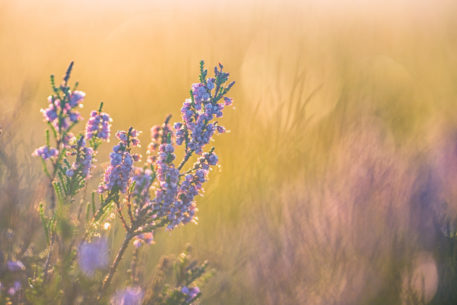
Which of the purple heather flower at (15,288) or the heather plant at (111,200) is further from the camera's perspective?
the purple heather flower at (15,288)

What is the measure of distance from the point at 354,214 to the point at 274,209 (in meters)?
0.44

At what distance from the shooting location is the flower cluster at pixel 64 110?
5.49 feet

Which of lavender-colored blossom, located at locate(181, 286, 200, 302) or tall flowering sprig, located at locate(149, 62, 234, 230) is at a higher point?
tall flowering sprig, located at locate(149, 62, 234, 230)

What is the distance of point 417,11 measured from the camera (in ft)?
20.9

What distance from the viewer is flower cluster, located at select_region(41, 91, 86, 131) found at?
1673 millimetres

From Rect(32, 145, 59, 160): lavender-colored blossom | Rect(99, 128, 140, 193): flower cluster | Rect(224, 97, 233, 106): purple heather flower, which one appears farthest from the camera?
Rect(224, 97, 233, 106): purple heather flower

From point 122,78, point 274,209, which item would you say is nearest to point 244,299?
point 274,209

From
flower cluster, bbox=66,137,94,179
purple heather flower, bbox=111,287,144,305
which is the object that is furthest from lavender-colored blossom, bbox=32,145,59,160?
purple heather flower, bbox=111,287,144,305

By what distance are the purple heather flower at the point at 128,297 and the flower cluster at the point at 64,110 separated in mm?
721

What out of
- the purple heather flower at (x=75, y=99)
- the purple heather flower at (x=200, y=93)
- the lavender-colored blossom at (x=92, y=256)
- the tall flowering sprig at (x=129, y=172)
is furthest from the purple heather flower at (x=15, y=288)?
the purple heather flower at (x=200, y=93)

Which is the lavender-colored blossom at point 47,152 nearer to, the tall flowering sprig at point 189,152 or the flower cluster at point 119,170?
the flower cluster at point 119,170

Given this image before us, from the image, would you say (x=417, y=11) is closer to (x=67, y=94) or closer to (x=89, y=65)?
(x=89, y=65)

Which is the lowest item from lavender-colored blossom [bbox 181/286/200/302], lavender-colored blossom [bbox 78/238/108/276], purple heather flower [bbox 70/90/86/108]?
lavender-colored blossom [bbox 181/286/200/302]

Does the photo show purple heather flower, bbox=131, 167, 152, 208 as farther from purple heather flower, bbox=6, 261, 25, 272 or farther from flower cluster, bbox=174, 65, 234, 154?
purple heather flower, bbox=6, 261, 25, 272
